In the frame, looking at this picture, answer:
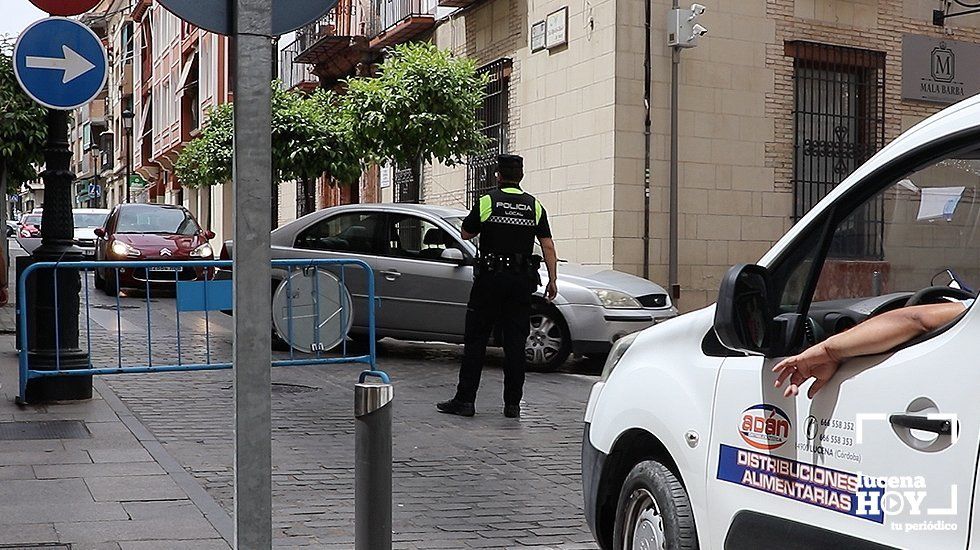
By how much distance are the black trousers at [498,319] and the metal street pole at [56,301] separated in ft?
9.48

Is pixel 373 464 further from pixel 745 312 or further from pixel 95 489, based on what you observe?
pixel 95 489

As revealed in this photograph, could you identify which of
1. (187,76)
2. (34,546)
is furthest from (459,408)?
(187,76)

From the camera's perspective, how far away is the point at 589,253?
59.5 ft

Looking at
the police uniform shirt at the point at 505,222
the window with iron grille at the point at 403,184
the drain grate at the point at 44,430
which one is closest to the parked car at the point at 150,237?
the window with iron grille at the point at 403,184

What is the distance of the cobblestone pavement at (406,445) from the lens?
19.9 ft

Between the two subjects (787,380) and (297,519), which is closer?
(787,380)

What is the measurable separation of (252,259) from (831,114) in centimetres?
1672

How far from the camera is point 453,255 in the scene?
12062 mm

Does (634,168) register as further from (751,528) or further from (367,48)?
(751,528)

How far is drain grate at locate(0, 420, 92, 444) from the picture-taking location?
26.4ft

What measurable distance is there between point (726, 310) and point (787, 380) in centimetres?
26

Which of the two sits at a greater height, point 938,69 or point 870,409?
point 938,69

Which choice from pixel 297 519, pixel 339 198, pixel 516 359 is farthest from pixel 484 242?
pixel 339 198

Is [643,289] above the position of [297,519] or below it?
above
